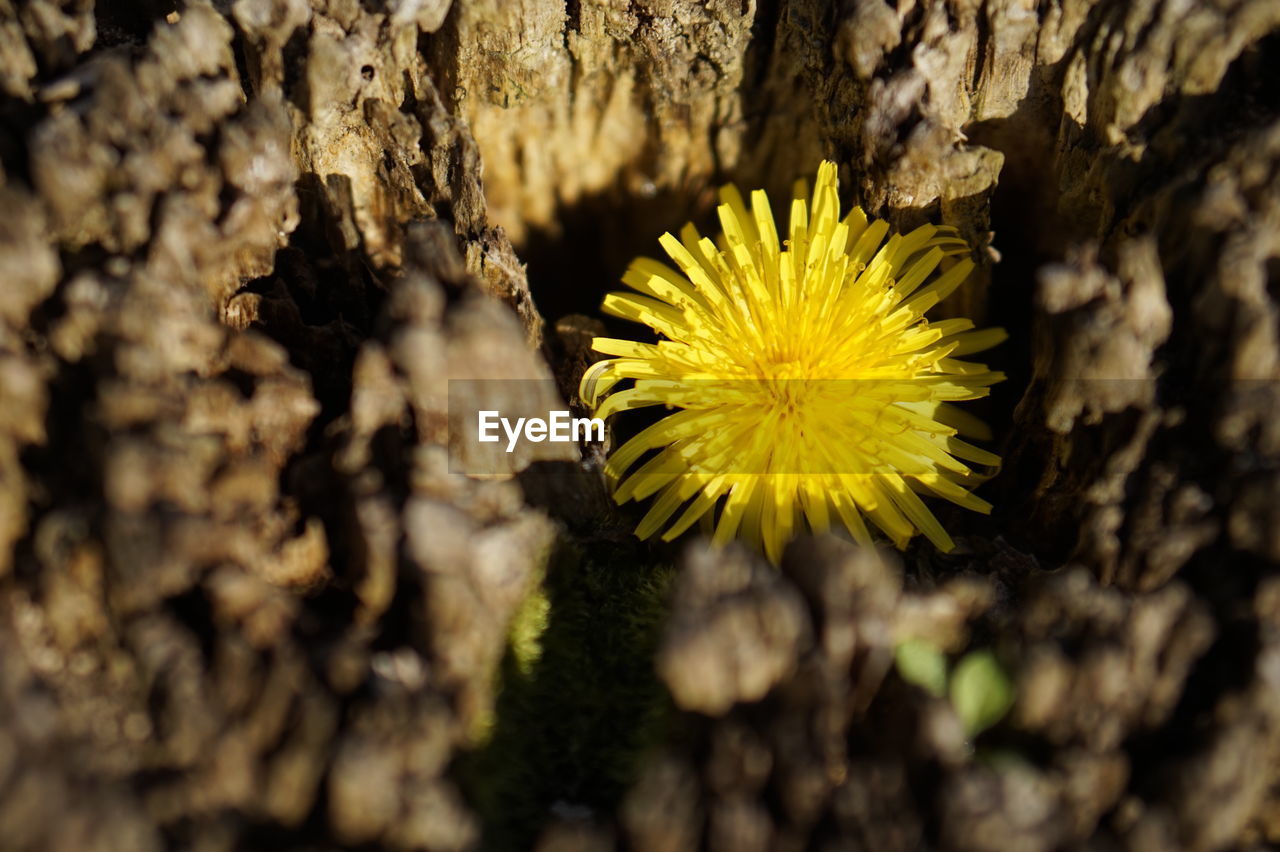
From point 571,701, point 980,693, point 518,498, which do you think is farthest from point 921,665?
point 518,498

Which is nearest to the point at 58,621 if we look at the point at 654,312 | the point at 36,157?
the point at 36,157

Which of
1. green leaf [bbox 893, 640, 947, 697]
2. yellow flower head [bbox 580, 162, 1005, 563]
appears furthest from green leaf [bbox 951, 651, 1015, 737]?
yellow flower head [bbox 580, 162, 1005, 563]

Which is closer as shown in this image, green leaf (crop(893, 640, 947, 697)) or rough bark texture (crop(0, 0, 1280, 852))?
rough bark texture (crop(0, 0, 1280, 852))

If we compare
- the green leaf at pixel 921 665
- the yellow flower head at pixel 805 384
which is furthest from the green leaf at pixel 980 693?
the yellow flower head at pixel 805 384

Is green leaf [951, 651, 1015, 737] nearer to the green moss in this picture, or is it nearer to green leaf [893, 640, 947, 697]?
green leaf [893, 640, 947, 697]

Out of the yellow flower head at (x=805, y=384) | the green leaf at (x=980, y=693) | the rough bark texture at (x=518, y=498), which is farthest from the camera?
the yellow flower head at (x=805, y=384)

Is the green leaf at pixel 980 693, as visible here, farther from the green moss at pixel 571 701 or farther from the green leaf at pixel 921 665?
the green moss at pixel 571 701
